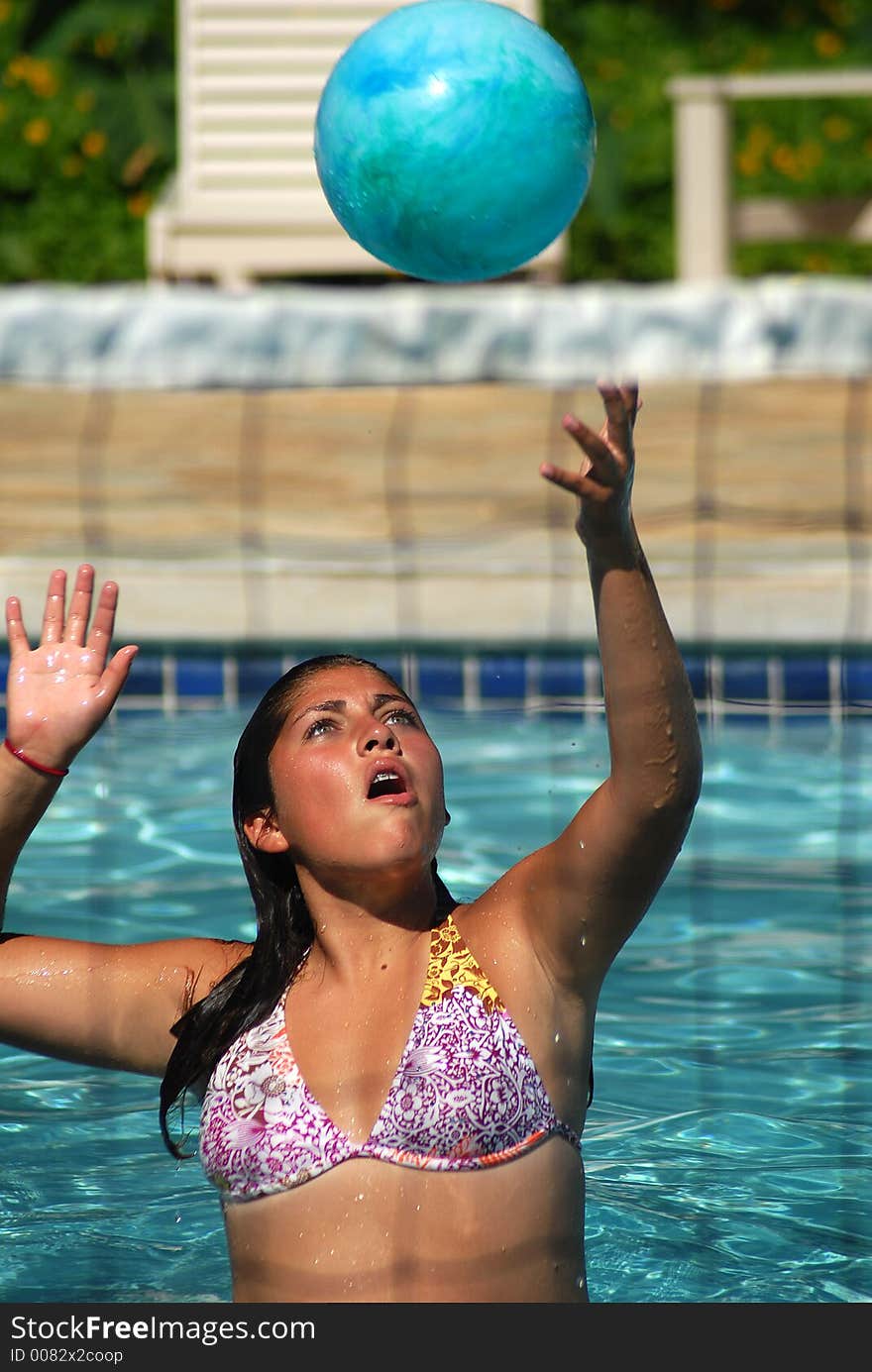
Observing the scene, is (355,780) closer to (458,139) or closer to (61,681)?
(61,681)

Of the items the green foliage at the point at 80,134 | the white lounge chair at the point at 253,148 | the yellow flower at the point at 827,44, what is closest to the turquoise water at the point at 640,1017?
the white lounge chair at the point at 253,148

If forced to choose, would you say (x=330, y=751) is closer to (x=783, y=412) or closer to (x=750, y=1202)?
(x=750, y=1202)

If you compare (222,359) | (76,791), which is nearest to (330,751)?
(76,791)

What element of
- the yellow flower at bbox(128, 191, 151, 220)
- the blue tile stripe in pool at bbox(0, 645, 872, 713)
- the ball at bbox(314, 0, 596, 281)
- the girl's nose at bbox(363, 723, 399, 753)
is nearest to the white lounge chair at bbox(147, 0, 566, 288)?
the yellow flower at bbox(128, 191, 151, 220)

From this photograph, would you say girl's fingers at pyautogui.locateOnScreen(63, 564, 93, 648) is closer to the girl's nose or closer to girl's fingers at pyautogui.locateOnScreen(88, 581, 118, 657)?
girl's fingers at pyautogui.locateOnScreen(88, 581, 118, 657)

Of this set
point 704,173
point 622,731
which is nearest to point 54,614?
point 622,731

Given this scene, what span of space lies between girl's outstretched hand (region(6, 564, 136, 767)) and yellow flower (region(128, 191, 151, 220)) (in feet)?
29.8

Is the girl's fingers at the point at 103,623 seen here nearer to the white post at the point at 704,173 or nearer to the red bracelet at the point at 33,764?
the red bracelet at the point at 33,764

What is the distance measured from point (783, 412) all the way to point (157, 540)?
2.03 meters

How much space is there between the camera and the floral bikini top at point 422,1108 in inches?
94.7

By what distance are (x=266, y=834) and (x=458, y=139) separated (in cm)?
103

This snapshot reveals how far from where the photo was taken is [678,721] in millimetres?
2275

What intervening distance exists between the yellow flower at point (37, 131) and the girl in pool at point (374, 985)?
918cm

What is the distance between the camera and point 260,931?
2.63m
